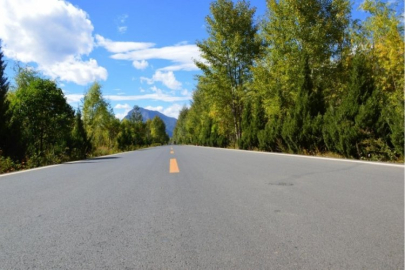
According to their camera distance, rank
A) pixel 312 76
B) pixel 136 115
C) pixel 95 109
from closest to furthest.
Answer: pixel 312 76
pixel 95 109
pixel 136 115

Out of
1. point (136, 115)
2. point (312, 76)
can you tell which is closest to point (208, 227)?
point (312, 76)

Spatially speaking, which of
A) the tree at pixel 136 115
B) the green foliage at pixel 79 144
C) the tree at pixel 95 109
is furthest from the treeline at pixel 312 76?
the tree at pixel 136 115

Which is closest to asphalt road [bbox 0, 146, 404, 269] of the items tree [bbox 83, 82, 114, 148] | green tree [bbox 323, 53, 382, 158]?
green tree [bbox 323, 53, 382, 158]

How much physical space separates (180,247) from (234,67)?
31.1 m

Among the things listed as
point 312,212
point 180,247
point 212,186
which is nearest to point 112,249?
point 180,247

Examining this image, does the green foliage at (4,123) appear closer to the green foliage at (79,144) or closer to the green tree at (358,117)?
the green foliage at (79,144)

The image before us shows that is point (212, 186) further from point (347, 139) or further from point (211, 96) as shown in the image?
point (211, 96)

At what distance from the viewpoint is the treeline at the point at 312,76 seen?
39.8ft

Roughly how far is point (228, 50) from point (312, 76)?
502 inches

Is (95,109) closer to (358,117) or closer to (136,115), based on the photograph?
(358,117)

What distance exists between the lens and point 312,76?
21188 millimetres

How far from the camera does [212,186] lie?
239 inches

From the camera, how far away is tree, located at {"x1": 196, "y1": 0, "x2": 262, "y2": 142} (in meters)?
31.6

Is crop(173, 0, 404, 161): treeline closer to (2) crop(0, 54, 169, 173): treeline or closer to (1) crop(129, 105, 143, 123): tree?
(2) crop(0, 54, 169, 173): treeline
